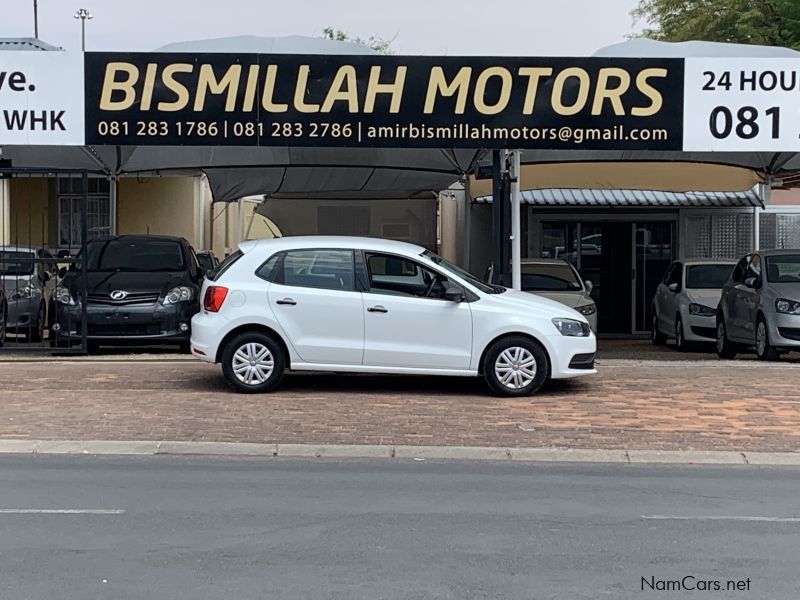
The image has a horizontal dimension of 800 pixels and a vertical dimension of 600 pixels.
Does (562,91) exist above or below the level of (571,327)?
above

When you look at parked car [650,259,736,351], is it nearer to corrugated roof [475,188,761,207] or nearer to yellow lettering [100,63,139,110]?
corrugated roof [475,188,761,207]

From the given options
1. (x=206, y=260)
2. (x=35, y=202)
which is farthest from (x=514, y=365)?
(x=35, y=202)

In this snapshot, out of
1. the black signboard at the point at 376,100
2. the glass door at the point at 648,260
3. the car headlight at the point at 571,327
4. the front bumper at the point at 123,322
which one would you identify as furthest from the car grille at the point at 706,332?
the front bumper at the point at 123,322

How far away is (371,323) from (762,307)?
6554 mm

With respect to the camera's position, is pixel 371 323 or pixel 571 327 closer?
pixel 371 323

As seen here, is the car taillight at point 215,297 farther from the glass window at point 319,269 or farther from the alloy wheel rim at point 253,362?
the glass window at point 319,269

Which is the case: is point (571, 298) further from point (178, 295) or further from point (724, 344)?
point (178, 295)

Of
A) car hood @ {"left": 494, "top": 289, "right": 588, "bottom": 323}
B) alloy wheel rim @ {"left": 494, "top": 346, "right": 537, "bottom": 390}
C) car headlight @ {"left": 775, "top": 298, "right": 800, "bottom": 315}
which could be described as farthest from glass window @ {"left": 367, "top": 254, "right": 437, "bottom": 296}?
car headlight @ {"left": 775, "top": 298, "right": 800, "bottom": 315}

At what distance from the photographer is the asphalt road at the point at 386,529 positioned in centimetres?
570

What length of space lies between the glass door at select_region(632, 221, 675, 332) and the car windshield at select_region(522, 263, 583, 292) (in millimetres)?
5638

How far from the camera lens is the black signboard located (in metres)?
13.3

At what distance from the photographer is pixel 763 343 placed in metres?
15.1

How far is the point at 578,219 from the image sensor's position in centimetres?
2347

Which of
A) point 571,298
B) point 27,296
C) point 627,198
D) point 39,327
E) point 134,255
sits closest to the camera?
point 134,255
